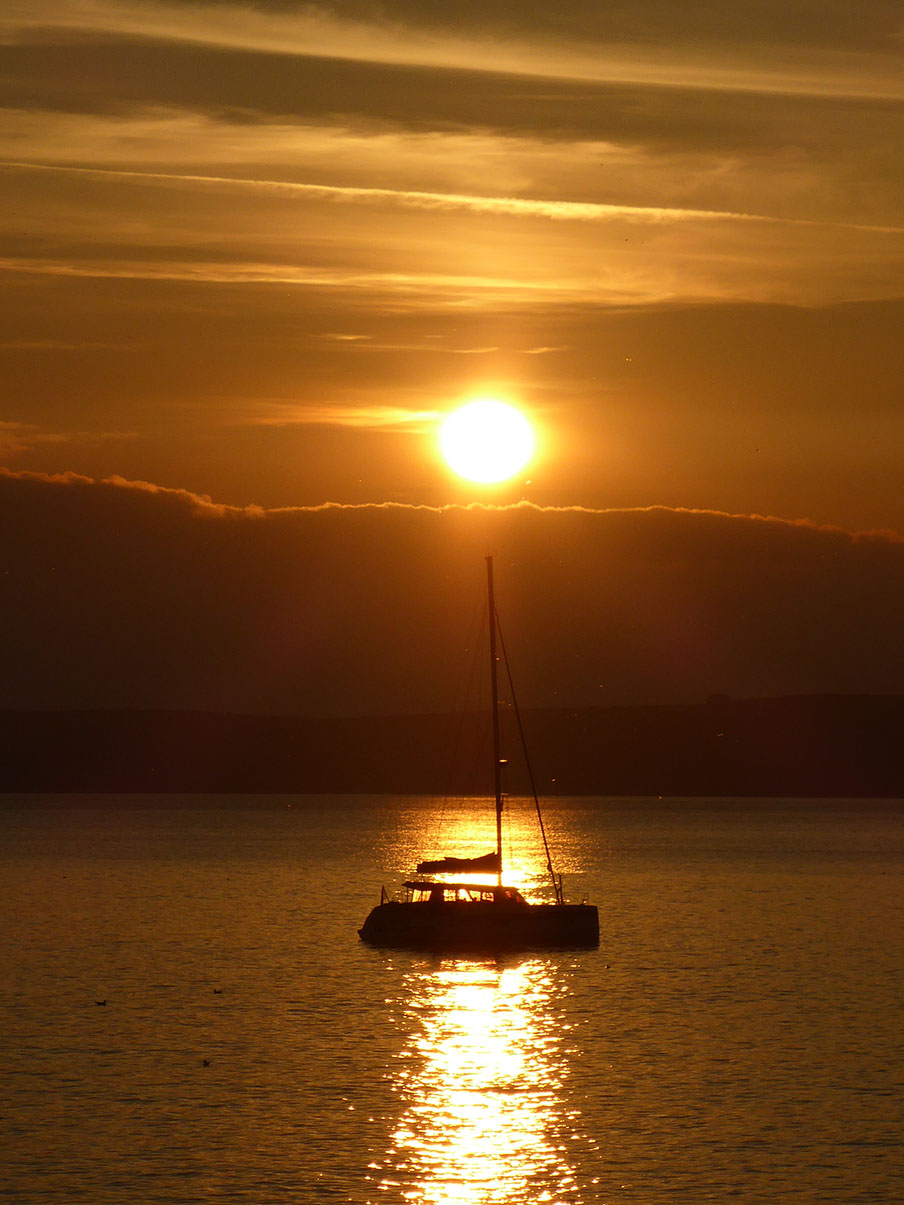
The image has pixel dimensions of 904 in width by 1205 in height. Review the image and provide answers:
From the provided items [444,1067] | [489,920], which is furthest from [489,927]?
[444,1067]

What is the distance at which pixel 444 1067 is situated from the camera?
59.8 m

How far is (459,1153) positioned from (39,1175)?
1145 cm

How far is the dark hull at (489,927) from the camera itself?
8588 cm

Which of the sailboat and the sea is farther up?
the sailboat

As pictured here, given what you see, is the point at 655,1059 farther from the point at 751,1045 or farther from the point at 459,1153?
the point at 459,1153

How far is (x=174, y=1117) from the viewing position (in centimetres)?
5112

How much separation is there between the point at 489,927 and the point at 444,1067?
26346 mm

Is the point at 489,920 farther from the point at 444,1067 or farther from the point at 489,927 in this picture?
the point at 444,1067

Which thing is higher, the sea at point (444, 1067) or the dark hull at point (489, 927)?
the dark hull at point (489, 927)

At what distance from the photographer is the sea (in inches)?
1742

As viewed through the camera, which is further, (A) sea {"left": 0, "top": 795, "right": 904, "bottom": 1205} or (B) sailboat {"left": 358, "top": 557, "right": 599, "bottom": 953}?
(B) sailboat {"left": 358, "top": 557, "right": 599, "bottom": 953}

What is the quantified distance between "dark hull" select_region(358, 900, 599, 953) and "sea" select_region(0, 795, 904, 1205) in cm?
165

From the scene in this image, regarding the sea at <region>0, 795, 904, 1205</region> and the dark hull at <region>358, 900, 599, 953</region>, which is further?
the dark hull at <region>358, 900, 599, 953</region>

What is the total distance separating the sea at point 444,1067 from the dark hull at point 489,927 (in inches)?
65.1
